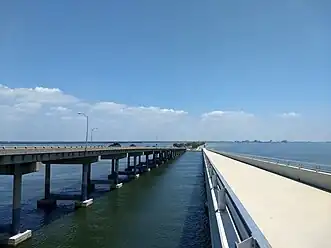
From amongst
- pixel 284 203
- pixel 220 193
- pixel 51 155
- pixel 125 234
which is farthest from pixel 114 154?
pixel 220 193

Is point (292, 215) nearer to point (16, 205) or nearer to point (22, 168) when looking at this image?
point (16, 205)

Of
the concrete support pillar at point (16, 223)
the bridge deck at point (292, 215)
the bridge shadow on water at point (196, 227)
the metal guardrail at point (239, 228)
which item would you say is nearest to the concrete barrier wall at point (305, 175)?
the bridge deck at point (292, 215)

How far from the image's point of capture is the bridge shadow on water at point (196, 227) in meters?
21.9

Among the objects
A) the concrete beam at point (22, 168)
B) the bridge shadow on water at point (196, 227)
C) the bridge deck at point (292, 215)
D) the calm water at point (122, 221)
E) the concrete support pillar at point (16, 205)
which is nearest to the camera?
the bridge deck at point (292, 215)

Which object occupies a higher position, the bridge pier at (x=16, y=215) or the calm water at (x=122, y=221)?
the bridge pier at (x=16, y=215)

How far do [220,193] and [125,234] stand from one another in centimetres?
1678

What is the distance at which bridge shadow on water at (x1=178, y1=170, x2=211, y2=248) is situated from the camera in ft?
71.9

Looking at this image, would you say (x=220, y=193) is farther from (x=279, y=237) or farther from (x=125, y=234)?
(x=125, y=234)

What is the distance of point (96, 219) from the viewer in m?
29.6

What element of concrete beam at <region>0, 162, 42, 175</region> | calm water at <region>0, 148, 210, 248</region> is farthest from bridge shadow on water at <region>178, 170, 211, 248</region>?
concrete beam at <region>0, 162, 42, 175</region>

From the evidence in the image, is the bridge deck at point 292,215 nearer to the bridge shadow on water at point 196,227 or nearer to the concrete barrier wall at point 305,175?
the concrete barrier wall at point 305,175

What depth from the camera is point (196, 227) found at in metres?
26.2

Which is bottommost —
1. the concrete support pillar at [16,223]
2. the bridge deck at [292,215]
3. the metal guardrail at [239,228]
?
the concrete support pillar at [16,223]

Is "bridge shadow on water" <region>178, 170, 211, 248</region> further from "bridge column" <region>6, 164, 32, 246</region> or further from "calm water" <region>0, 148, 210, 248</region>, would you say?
"bridge column" <region>6, 164, 32, 246</region>
